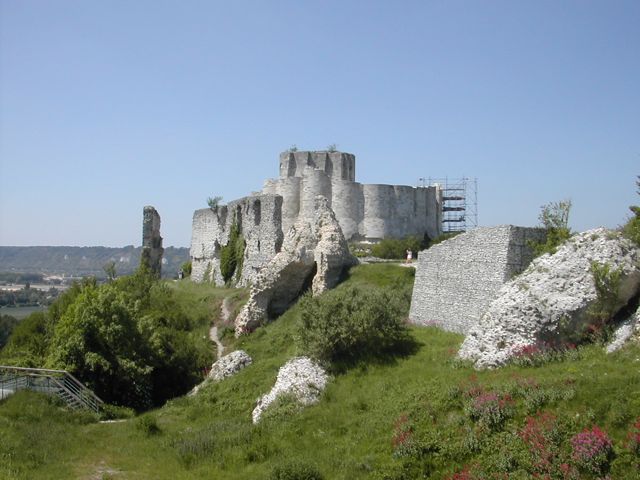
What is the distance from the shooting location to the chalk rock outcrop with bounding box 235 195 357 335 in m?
29.9

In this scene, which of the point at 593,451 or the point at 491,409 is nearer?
the point at 593,451

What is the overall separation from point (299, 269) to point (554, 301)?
17.0 m

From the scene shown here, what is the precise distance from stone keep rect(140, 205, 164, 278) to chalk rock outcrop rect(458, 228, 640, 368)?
36.1m

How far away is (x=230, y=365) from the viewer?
77.0 feet

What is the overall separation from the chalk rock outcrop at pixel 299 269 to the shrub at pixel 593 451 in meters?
19.3

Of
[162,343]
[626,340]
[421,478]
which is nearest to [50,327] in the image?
[162,343]

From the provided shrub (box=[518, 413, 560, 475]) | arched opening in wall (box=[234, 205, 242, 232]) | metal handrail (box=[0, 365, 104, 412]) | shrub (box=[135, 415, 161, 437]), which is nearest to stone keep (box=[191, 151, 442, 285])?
arched opening in wall (box=[234, 205, 242, 232])

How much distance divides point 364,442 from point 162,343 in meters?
14.4

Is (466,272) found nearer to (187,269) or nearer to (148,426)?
(148,426)

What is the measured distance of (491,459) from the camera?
11.2m

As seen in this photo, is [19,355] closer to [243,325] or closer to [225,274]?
[243,325]

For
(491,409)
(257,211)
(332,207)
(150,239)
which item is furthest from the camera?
(332,207)

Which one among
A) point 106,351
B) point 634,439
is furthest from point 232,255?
point 634,439

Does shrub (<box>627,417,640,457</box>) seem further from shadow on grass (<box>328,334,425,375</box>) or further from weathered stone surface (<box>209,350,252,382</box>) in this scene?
weathered stone surface (<box>209,350,252,382</box>)
